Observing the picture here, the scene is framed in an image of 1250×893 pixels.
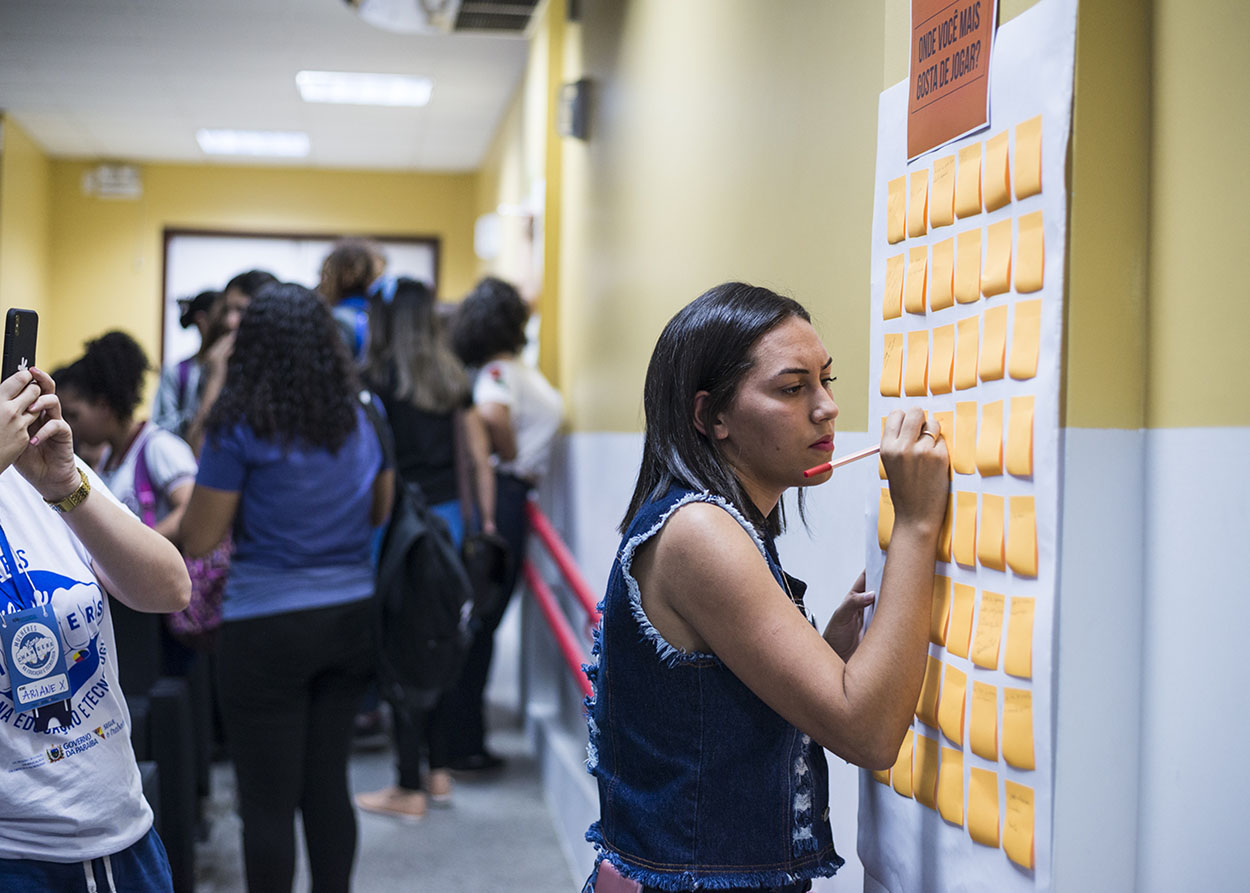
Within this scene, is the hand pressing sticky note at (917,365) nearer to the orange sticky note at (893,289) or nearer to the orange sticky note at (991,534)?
the orange sticky note at (893,289)

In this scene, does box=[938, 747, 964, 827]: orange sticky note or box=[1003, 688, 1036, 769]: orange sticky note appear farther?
box=[938, 747, 964, 827]: orange sticky note

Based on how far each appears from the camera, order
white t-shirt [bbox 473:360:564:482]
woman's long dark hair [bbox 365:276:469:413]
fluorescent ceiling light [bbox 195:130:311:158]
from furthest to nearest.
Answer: fluorescent ceiling light [bbox 195:130:311:158], white t-shirt [bbox 473:360:564:482], woman's long dark hair [bbox 365:276:469:413]

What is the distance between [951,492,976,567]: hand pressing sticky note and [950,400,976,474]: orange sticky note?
0.03 m

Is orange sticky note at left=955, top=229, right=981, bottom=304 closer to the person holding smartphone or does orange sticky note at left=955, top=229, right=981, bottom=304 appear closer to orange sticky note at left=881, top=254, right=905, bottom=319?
orange sticky note at left=881, top=254, right=905, bottom=319

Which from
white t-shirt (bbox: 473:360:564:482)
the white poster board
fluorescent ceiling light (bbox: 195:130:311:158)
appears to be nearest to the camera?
the white poster board

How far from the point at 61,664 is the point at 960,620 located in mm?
1002

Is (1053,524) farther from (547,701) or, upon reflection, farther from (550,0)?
(550,0)

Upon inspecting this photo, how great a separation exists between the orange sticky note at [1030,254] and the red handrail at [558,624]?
211cm

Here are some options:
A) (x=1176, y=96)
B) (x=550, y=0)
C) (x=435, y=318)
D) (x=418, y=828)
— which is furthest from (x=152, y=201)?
(x=1176, y=96)

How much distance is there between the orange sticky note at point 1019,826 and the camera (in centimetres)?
99

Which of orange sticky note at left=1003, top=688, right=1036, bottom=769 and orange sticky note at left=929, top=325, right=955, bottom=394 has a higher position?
orange sticky note at left=929, top=325, right=955, bottom=394

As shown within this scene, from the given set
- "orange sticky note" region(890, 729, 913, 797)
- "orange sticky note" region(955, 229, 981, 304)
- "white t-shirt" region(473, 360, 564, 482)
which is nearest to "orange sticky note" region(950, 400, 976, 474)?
"orange sticky note" region(955, 229, 981, 304)

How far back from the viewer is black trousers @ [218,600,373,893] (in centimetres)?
230

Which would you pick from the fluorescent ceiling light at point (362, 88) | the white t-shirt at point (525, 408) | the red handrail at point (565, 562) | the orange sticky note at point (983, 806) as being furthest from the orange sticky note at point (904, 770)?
the fluorescent ceiling light at point (362, 88)
